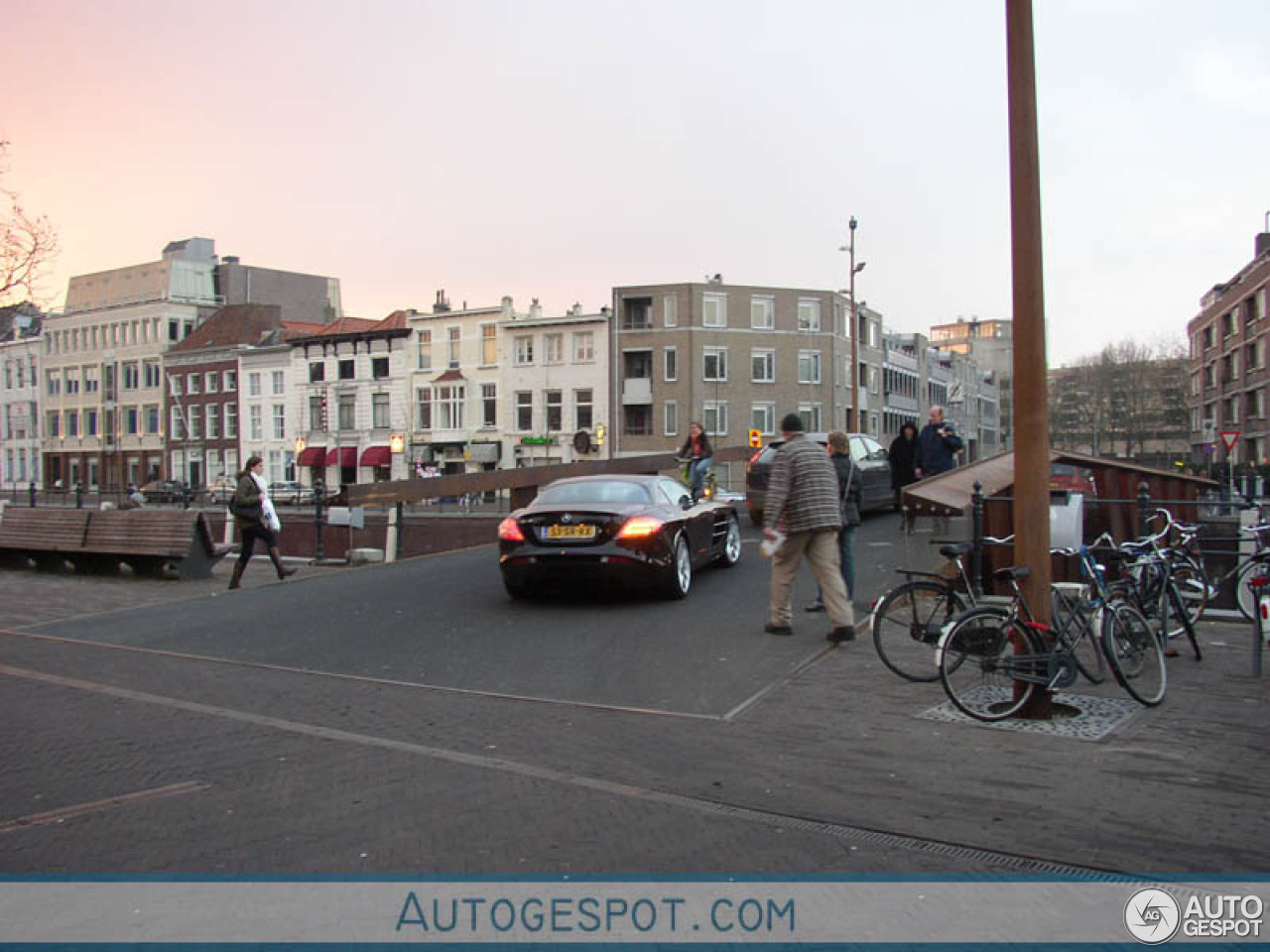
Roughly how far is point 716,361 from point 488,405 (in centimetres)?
1509

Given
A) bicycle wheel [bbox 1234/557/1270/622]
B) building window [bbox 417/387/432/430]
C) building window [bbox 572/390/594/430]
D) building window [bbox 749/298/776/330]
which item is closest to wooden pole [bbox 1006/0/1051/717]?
bicycle wheel [bbox 1234/557/1270/622]

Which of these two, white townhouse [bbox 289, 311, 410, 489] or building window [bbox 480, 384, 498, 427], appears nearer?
building window [bbox 480, 384, 498, 427]

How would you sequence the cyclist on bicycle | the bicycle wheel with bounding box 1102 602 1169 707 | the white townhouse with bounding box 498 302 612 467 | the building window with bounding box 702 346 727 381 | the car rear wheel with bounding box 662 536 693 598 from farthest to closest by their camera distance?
the building window with bounding box 702 346 727 381 < the white townhouse with bounding box 498 302 612 467 < the cyclist on bicycle < the car rear wheel with bounding box 662 536 693 598 < the bicycle wheel with bounding box 1102 602 1169 707

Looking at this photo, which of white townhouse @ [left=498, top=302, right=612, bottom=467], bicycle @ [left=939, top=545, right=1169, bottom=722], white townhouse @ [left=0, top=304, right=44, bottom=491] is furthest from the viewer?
white townhouse @ [left=0, top=304, right=44, bottom=491]

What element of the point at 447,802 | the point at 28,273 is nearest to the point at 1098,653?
the point at 447,802

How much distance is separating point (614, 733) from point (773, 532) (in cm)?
307

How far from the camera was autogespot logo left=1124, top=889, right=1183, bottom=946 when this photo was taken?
3588mm

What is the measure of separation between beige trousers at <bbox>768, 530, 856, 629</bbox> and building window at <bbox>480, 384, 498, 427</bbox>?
2296 inches

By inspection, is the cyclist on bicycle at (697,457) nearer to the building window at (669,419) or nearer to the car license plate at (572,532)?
the car license plate at (572,532)

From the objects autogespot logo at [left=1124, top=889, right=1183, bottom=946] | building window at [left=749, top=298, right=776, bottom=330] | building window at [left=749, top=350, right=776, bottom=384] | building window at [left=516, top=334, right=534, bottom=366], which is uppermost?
building window at [left=749, top=298, right=776, bottom=330]

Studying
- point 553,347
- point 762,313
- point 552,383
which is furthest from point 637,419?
point 762,313

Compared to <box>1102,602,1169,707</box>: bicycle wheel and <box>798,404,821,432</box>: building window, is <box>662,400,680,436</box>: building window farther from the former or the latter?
<box>1102,602,1169,707</box>: bicycle wheel

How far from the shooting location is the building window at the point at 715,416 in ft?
222

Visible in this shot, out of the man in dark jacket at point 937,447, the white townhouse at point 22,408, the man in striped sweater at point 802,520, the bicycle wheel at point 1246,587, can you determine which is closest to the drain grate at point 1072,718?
the man in striped sweater at point 802,520
